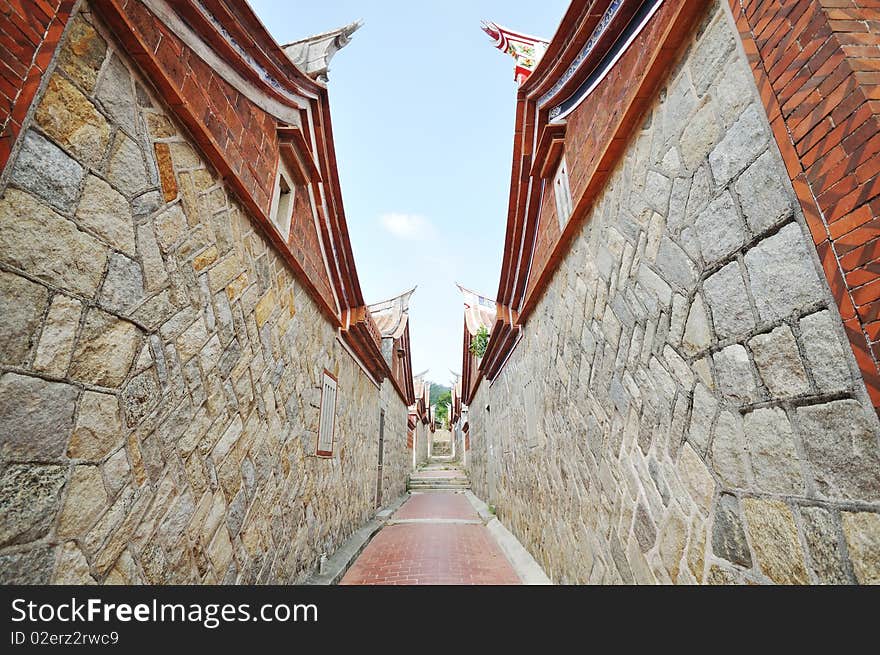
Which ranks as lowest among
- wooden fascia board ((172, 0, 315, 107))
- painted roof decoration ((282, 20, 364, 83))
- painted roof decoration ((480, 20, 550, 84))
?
wooden fascia board ((172, 0, 315, 107))

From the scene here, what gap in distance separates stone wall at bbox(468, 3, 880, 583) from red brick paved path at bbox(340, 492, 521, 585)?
223 centimetres

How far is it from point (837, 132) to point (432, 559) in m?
5.78

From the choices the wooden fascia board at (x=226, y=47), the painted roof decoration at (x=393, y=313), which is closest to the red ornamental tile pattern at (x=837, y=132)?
the wooden fascia board at (x=226, y=47)

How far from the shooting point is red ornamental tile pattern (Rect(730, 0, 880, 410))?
1.04 meters

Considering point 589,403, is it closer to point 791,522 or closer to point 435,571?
point 791,522

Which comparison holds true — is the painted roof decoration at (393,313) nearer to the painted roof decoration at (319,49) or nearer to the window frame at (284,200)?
the window frame at (284,200)

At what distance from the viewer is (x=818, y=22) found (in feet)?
3.95

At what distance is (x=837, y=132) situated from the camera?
1127mm

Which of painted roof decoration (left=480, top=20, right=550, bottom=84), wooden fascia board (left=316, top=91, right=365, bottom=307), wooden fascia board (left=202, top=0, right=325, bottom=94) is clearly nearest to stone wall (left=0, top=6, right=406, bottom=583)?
wooden fascia board (left=202, top=0, right=325, bottom=94)

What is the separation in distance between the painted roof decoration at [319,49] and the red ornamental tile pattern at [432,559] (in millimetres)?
5712

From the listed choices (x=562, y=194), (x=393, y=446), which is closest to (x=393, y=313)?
(x=393, y=446)

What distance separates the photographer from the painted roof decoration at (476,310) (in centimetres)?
1208

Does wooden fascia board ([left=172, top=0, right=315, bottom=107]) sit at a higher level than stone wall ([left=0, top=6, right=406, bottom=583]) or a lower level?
higher

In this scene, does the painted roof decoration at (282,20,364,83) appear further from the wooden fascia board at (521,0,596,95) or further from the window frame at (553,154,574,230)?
the window frame at (553,154,574,230)
